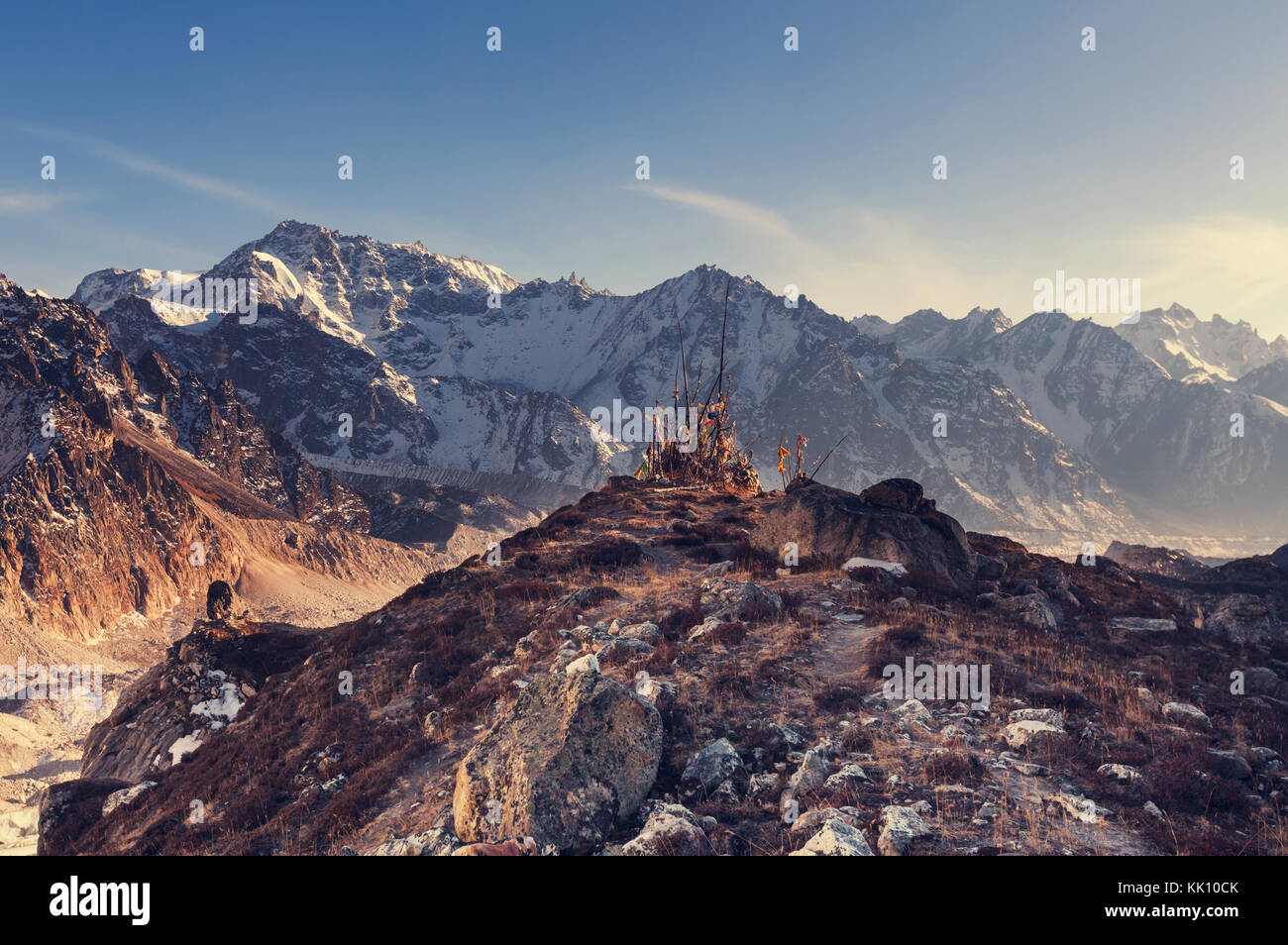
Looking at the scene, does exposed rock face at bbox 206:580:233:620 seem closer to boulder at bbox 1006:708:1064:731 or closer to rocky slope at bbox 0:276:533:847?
rocky slope at bbox 0:276:533:847

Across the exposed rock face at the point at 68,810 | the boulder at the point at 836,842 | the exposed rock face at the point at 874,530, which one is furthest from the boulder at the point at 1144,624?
the exposed rock face at the point at 68,810

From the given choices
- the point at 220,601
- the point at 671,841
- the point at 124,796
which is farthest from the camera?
the point at 220,601

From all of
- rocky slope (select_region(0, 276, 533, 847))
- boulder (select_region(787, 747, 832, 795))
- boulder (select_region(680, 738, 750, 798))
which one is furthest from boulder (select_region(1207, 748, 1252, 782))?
rocky slope (select_region(0, 276, 533, 847))

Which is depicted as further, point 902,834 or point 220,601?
point 220,601

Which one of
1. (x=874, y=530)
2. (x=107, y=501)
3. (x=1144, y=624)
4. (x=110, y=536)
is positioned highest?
(x=874, y=530)

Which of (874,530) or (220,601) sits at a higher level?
(874,530)

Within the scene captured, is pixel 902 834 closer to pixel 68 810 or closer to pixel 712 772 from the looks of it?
pixel 712 772

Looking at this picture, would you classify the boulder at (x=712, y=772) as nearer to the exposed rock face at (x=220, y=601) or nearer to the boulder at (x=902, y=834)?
the boulder at (x=902, y=834)

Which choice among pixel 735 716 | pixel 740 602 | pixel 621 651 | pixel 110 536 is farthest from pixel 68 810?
pixel 110 536

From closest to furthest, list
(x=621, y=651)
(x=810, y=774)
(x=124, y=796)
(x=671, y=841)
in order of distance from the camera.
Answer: (x=671, y=841) < (x=810, y=774) < (x=621, y=651) < (x=124, y=796)
